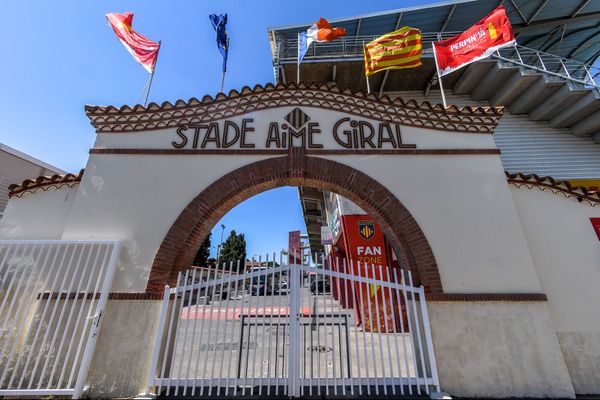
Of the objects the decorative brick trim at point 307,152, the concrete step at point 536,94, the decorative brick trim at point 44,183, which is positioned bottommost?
the decorative brick trim at point 44,183

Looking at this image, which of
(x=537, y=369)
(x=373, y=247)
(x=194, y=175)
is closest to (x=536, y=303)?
(x=537, y=369)

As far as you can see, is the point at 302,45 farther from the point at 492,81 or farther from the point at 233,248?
the point at 233,248

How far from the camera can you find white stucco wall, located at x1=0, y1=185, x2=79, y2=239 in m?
5.14

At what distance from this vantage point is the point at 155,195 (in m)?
5.32

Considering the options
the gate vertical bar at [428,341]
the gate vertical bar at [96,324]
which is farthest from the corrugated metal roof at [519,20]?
the gate vertical bar at [428,341]

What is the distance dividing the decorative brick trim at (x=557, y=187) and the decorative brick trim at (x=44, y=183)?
9.41m

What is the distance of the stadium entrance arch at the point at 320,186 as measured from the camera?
4.39 metres

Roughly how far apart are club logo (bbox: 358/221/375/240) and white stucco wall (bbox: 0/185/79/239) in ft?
27.7

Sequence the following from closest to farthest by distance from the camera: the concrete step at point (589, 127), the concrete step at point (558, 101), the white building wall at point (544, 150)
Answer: the concrete step at point (558, 101) < the concrete step at point (589, 127) < the white building wall at point (544, 150)

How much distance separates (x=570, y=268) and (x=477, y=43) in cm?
565

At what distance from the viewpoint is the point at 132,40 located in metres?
6.96

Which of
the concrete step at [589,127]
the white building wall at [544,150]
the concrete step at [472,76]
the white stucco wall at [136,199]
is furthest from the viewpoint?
the concrete step at [472,76]

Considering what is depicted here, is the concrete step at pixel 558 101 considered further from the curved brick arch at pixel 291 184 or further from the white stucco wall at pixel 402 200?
the curved brick arch at pixel 291 184

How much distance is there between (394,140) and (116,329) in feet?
21.8
